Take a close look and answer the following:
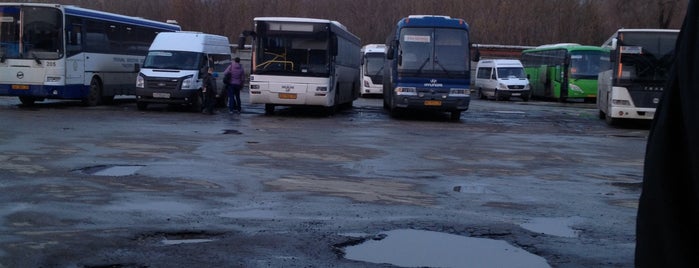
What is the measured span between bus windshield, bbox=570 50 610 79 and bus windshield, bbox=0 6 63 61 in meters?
25.1

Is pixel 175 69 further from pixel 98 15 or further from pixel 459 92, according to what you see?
pixel 459 92

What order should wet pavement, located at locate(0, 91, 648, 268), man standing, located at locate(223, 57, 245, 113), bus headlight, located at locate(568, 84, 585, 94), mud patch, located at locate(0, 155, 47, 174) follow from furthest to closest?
bus headlight, located at locate(568, 84, 585, 94) < man standing, located at locate(223, 57, 245, 113) < mud patch, located at locate(0, 155, 47, 174) < wet pavement, located at locate(0, 91, 648, 268)

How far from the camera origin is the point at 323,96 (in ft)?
79.3

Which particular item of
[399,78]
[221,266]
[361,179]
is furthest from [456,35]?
[221,266]

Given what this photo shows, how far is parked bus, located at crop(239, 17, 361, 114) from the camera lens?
78.7ft

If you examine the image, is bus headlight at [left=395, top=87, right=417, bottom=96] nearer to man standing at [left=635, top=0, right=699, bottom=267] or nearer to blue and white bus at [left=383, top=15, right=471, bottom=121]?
blue and white bus at [left=383, top=15, right=471, bottom=121]

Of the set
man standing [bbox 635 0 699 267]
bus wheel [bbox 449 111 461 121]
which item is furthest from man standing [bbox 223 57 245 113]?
man standing [bbox 635 0 699 267]

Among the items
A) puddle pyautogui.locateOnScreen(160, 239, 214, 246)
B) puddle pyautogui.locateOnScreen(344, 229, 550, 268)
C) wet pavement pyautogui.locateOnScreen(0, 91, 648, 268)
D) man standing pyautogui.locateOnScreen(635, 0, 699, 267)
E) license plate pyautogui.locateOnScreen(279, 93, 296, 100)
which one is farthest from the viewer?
license plate pyautogui.locateOnScreen(279, 93, 296, 100)

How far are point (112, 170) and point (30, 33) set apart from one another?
15167mm

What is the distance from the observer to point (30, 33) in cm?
2481

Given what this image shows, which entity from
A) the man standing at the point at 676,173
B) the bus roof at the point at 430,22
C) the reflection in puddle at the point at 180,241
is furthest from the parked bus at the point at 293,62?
the man standing at the point at 676,173

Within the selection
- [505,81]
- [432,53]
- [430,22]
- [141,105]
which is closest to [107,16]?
[141,105]

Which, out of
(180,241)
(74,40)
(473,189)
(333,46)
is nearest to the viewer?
(180,241)

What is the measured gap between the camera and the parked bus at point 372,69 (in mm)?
41416
